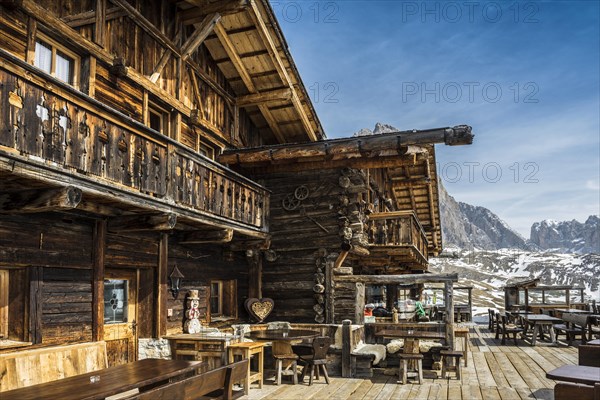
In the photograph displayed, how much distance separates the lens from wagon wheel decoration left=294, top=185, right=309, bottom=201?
15.1 metres

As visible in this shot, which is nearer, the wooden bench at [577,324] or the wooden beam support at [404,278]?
the wooden beam support at [404,278]

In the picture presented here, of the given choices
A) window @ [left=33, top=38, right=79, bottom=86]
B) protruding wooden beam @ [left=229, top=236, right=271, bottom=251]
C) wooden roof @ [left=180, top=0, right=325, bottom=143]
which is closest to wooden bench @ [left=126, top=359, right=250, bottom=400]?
window @ [left=33, top=38, right=79, bottom=86]

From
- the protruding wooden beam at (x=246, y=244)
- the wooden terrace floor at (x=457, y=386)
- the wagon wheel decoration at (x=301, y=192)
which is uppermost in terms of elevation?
the wagon wheel decoration at (x=301, y=192)

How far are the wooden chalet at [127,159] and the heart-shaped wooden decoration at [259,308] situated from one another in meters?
0.64

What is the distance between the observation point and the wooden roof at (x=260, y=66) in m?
13.0

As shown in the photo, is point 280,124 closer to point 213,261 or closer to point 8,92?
point 213,261

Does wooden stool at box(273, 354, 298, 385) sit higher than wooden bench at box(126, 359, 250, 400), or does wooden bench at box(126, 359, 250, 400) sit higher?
wooden bench at box(126, 359, 250, 400)

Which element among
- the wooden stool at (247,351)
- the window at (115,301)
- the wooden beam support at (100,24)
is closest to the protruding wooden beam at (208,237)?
the window at (115,301)

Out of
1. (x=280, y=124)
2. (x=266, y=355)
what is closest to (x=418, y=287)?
(x=280, y=124)

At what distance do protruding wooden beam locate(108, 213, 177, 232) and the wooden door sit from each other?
1015 mm

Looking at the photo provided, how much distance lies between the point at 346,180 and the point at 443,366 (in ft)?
17.1

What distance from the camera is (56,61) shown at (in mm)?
9289

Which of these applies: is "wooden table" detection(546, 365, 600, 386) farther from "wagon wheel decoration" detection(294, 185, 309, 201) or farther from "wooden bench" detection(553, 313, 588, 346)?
"wooden bench" detection(553, 313, 588, 346)

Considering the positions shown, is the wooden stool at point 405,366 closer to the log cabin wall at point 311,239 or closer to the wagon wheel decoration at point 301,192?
the log cabin wall at point 311,239
